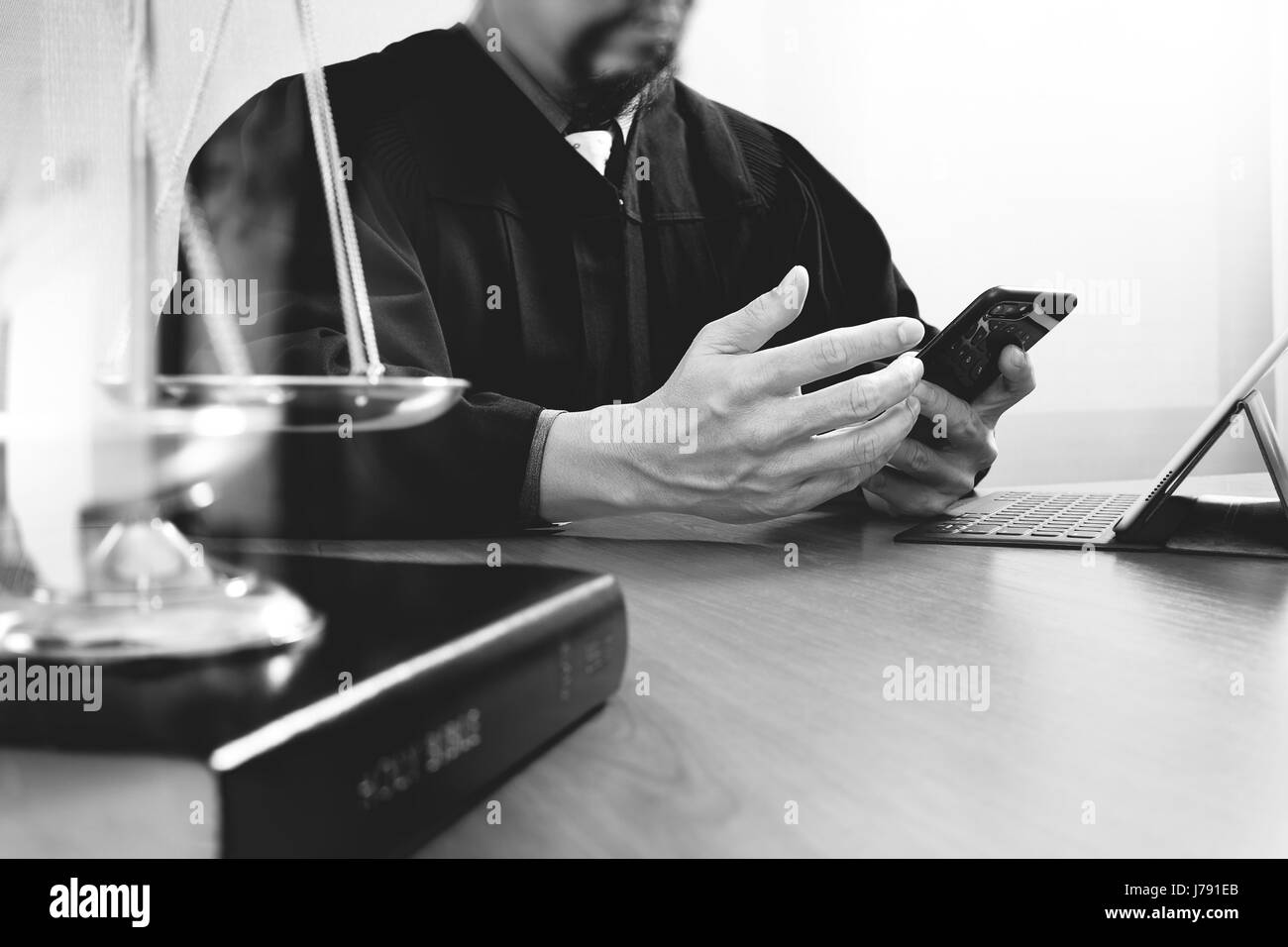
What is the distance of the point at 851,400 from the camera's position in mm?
865

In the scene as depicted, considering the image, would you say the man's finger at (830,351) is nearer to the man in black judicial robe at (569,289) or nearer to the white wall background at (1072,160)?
the man in black judicial robe at (569,289)

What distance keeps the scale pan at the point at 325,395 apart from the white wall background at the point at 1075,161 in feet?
9.07

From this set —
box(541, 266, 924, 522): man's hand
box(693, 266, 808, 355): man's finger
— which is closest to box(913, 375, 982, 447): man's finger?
box(541, 266, 924, 522): man's hand

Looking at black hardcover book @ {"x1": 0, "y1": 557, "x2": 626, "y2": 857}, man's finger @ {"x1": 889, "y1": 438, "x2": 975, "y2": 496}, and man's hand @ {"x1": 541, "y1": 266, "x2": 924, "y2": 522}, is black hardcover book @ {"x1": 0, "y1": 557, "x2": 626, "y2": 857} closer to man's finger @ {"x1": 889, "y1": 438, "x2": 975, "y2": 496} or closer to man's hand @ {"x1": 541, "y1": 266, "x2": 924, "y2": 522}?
man's hand @ {"x1": 541, "y1": 266, "x2": 924, "y2": 522}

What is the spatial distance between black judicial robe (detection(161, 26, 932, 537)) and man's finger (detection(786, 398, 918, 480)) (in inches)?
9.4

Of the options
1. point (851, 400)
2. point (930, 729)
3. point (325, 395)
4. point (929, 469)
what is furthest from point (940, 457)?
point (325, 395)

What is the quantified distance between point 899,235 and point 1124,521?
2499 mm

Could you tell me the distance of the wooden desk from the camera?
A: 32cm

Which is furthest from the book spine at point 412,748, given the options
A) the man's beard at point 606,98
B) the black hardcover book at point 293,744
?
the man's beard at point 606,98

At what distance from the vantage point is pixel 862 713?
0.43 metres

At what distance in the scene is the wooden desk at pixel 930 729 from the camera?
0.32 m

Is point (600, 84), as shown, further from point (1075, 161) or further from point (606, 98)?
point (1075, 161)

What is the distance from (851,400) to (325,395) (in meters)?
0.59
